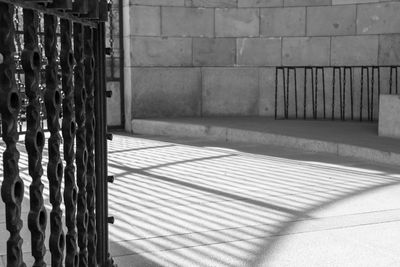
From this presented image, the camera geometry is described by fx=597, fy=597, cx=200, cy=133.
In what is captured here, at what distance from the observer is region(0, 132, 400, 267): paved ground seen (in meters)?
3.30

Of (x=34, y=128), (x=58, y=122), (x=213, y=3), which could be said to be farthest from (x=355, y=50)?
(x=34, y=128)

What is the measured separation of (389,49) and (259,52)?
2.26 m

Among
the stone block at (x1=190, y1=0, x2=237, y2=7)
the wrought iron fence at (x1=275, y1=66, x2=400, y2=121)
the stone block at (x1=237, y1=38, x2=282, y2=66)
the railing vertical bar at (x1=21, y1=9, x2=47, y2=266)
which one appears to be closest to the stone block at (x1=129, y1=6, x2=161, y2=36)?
the stone block at (x1=190, y1=0, x2=237, y2=7)

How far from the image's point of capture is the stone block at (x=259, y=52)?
10.7 metres

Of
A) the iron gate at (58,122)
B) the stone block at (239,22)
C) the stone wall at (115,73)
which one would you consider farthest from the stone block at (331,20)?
the iron gate at (58,122)

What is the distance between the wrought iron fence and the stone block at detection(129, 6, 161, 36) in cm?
225

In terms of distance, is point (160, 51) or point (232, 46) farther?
point (232, 46)

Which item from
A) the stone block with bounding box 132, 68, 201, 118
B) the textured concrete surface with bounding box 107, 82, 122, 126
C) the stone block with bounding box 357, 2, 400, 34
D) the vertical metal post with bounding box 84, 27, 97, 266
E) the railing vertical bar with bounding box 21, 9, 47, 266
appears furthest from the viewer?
the textured concrete surface with bounding box 107, 82, 122, 126

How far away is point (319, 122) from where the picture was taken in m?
9.76

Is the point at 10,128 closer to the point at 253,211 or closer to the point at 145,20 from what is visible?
the point at 253,211

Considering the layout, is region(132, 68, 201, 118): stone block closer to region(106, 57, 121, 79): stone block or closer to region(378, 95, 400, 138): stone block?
region(106, 57, 121, 79): stone block

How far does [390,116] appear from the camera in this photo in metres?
7.64

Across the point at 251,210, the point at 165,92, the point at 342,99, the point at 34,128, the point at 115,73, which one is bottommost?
the point at 251,210

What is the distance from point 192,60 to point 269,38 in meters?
1.45
